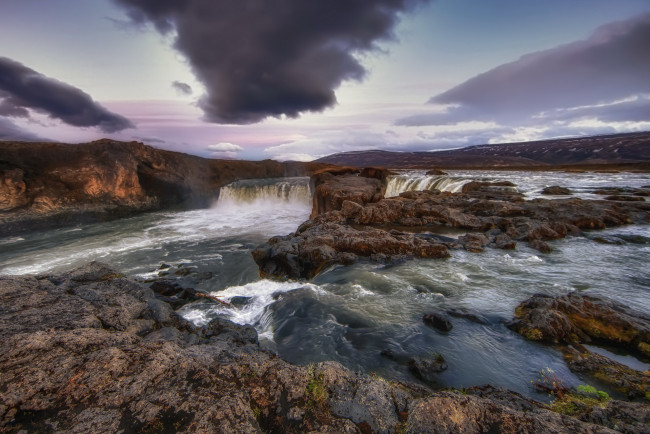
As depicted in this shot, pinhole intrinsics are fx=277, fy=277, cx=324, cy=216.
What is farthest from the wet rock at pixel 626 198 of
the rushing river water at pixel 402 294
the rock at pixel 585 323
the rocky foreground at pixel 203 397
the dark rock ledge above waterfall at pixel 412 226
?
the rocky foreground at pixel 203 397

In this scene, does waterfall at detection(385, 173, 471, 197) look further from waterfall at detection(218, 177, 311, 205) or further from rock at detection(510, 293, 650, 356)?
rock at detection(510, 293, 650, 356)

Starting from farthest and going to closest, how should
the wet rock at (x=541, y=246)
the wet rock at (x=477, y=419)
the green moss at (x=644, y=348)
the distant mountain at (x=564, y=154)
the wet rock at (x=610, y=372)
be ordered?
the distant mountain at (x=564, y=154) → the wet rock at (x=541, y=246) → the green moss at (x=644, y=348) → the wet rock at (x=610, y=372) → the wet rock at (x=477, y=419)

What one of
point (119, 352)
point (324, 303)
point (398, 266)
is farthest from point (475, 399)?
point (398, 266)

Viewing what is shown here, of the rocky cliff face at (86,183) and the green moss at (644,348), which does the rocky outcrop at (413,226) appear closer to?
the green moss at (644,348)

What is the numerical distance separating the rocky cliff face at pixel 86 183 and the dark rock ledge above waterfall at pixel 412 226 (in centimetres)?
2153

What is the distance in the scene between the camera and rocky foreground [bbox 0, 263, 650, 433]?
2.48 m

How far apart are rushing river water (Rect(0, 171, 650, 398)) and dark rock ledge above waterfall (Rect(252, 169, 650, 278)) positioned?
77cm

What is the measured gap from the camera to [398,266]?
11.3 meters

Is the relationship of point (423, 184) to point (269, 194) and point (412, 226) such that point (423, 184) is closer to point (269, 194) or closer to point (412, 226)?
point (412, 226)

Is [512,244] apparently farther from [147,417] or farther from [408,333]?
[147,417]

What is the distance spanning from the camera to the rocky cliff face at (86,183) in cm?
2280

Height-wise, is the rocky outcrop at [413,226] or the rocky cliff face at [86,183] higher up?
the rocky cliff face at [86,183]

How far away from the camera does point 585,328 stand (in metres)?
6.45

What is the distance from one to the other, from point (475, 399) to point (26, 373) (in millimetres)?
4536
